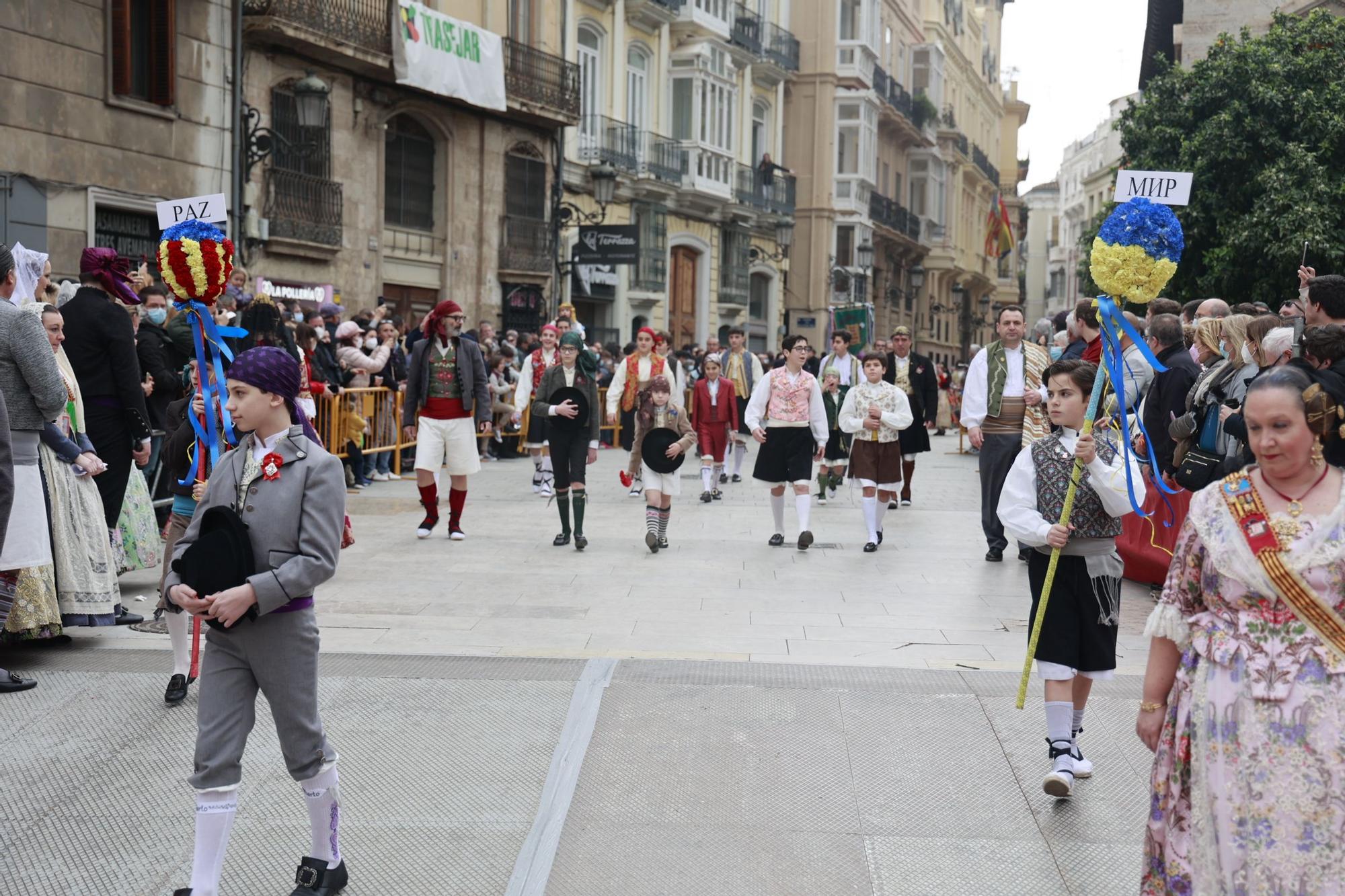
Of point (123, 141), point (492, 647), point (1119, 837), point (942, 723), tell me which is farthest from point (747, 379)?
point (1119, 837)

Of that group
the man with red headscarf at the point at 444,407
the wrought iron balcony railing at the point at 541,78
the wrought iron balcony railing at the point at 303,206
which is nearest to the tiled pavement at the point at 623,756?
the man with red headscarf at the point at 444,407

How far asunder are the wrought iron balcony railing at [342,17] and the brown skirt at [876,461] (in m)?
11.5

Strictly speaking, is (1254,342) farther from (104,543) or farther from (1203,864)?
(104,543)

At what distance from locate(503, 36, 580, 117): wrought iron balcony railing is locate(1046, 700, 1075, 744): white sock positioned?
817 inches

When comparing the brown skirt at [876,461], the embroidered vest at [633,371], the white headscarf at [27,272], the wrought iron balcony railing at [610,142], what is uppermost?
the wrought iron balcony railing at [610,142]

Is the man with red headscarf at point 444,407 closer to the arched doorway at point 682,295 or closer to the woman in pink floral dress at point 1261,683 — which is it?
the woman in pink floral dress at point 1261,683

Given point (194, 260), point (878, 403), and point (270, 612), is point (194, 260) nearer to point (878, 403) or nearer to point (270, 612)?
point (270, 612)

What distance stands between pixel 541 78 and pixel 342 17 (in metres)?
5.88

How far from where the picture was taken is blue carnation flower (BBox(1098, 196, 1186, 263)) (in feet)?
17.1

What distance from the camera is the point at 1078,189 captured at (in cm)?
10056

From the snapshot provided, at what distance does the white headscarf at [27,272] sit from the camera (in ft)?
20.3

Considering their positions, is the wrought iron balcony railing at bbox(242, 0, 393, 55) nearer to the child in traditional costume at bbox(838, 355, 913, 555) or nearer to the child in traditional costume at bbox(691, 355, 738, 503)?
the child in traditional costume at bbox(691, 355, 738, 503)

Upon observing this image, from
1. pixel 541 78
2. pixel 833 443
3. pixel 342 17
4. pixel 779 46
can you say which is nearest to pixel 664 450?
pixel 833 443

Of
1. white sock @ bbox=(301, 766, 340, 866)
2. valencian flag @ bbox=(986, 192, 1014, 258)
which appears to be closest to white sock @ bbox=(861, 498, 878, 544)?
white sock @ bbox=(301, 766, 340, 866)
